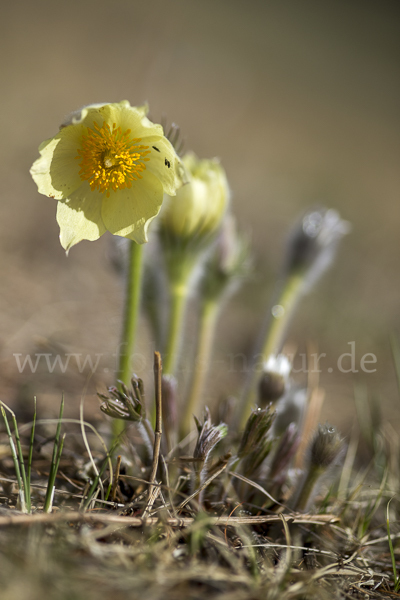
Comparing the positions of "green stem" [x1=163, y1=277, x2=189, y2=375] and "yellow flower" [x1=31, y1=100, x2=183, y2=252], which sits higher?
"yellow flower" [x1=31, y1=100, x2=183, y2=252]

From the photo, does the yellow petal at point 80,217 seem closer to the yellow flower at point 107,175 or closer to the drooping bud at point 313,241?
the yellow flower at point 107,175

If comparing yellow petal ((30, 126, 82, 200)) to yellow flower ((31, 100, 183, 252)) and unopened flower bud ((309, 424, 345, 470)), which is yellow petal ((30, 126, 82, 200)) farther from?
unopened flower bud ((309, 424, 345, 470))

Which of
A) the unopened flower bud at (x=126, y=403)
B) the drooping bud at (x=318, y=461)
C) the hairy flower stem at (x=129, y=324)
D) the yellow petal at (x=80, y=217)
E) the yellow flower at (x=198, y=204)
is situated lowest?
the drooping bud at (x=318, y=461)

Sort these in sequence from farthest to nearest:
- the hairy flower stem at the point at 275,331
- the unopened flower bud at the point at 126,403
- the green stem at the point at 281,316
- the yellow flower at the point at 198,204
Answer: the green stem at the point at 281,316, the hairy flower stem at the point at 275,331, the yellow flower at the point at 198,204, the unopened flower bud at the point at 126,403

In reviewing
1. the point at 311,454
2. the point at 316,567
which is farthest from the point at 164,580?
the point at 311,454

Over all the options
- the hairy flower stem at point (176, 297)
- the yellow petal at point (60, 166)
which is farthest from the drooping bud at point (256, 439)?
the yellow petal at point (60, 166)

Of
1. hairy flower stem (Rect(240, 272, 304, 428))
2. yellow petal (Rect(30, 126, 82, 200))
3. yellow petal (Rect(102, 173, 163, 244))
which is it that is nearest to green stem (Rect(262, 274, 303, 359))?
hairy flower stem (Rect(240, 272, 304, 428))

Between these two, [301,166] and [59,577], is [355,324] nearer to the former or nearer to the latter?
[59,577]
